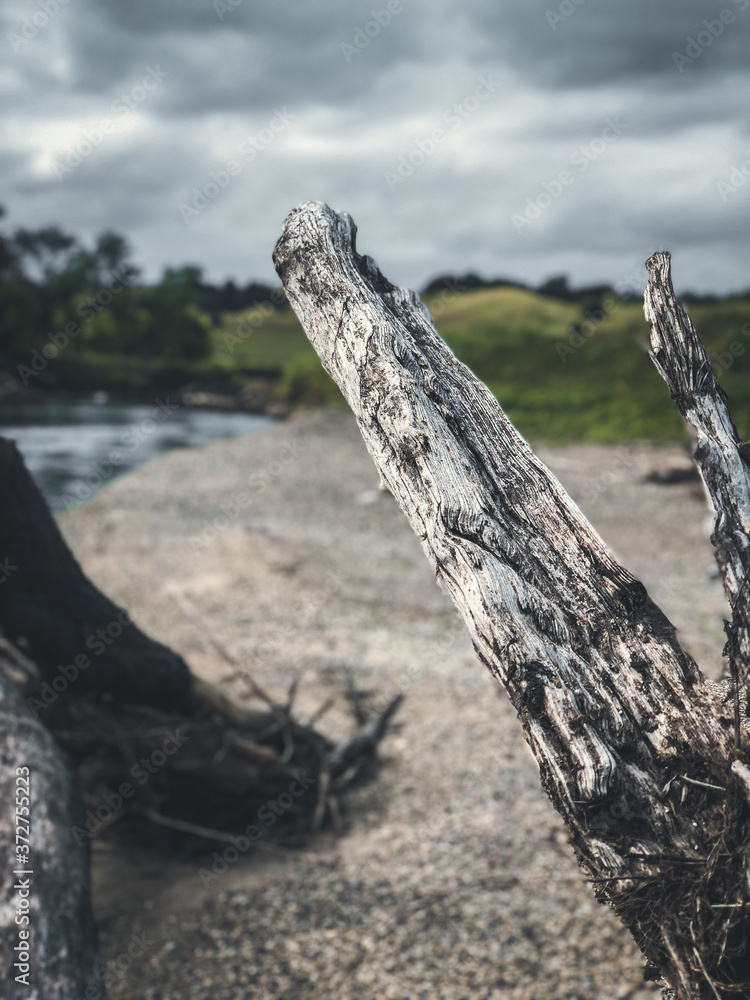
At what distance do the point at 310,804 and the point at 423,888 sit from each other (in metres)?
1.26

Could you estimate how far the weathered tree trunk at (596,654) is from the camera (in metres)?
1.97

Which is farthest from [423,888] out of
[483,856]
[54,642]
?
[54,642]

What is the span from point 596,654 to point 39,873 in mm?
2667

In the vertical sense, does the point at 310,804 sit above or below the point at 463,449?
below

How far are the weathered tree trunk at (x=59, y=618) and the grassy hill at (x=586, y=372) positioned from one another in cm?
1208

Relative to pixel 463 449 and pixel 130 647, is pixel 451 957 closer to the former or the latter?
pixel 130 647

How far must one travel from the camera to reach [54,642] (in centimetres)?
447

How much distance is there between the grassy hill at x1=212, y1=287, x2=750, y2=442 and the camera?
24828mm

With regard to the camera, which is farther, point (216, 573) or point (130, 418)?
point (130, 418)

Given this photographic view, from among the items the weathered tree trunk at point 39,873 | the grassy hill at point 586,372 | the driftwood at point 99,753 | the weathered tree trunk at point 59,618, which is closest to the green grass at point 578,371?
the grassy hill at point 586,372

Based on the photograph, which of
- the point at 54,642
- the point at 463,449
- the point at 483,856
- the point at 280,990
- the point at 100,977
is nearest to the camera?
the point at 463,449

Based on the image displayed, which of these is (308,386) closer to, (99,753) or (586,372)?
(586,372)

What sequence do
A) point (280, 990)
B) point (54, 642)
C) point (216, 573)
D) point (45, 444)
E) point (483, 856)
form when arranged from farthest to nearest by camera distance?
point (45, 444) → point (216, 573) → point (483, 856) → point (54, 642) → point (280, 990)

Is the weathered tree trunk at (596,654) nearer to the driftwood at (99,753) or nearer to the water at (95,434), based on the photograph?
the driftwood at (99,753)
